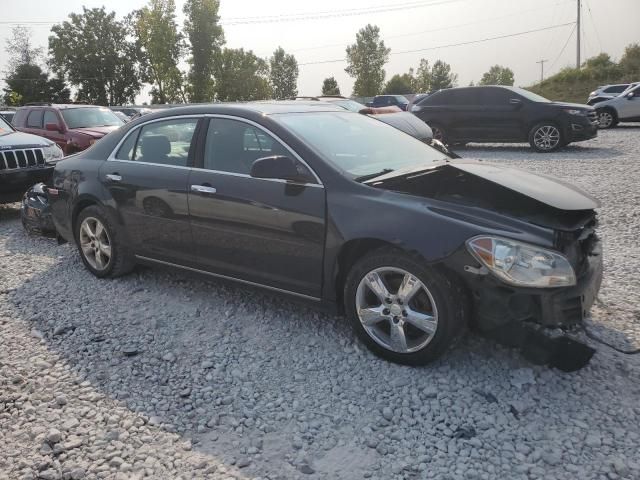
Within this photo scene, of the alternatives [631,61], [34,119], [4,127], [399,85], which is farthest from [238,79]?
[4,127]

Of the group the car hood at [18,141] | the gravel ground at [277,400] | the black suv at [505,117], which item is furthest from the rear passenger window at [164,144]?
the black suv at [505,117]

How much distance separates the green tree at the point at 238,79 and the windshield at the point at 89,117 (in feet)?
161

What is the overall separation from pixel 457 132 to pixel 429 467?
42.6ft

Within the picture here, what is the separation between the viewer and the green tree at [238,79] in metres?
62.8

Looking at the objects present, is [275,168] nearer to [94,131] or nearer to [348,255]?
[348,255]

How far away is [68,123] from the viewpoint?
12.5m

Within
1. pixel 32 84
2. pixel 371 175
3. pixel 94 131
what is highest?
pixel 32 84

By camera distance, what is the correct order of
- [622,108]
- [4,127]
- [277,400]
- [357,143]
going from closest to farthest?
[277,400], [357,143], [4,127], [622,108]

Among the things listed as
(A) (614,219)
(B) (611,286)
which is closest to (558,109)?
(A) (614,219)

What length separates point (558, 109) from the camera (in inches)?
510

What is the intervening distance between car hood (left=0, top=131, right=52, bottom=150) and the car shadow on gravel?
4.41 m

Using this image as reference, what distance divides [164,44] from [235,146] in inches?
2267

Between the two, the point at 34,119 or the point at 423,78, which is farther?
the point at 423,78

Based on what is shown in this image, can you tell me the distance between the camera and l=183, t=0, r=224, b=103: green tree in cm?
5516
